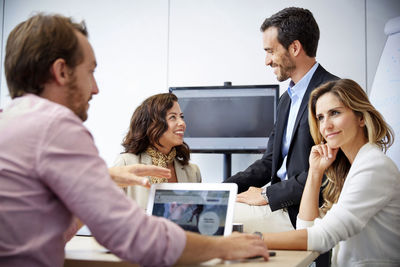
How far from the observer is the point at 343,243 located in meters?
1.80

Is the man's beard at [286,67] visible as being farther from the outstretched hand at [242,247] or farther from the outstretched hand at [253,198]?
the outstretched hand at [242,247]

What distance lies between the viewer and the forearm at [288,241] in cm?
153

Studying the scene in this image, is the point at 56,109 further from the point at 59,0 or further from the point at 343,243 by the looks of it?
the point at 59,0

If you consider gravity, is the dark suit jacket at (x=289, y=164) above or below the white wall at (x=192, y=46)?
below

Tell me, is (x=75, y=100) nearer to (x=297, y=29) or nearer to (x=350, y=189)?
(x=350, y=189)

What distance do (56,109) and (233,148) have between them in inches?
123

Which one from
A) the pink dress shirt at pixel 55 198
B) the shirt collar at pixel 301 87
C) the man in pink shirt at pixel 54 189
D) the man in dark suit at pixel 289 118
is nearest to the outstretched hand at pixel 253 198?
the man in dark suit at pixel 289 118

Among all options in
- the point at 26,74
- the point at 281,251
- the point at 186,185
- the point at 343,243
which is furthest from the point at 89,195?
the point at 343,243

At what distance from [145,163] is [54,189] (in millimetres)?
1853

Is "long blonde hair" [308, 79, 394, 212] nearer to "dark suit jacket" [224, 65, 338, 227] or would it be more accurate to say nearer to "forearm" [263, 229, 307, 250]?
"dark suit jacket" [224, 65, 338, 227]

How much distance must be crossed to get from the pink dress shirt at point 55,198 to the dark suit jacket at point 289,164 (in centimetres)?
145

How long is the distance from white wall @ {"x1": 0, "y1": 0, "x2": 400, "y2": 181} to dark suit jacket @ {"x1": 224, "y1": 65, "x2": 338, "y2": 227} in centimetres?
137

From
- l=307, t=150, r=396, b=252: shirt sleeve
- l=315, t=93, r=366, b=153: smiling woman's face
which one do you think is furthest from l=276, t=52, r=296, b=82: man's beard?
l=307, t=150, r=396, b=252: shirt sleeve

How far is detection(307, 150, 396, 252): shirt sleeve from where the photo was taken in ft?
5.16
